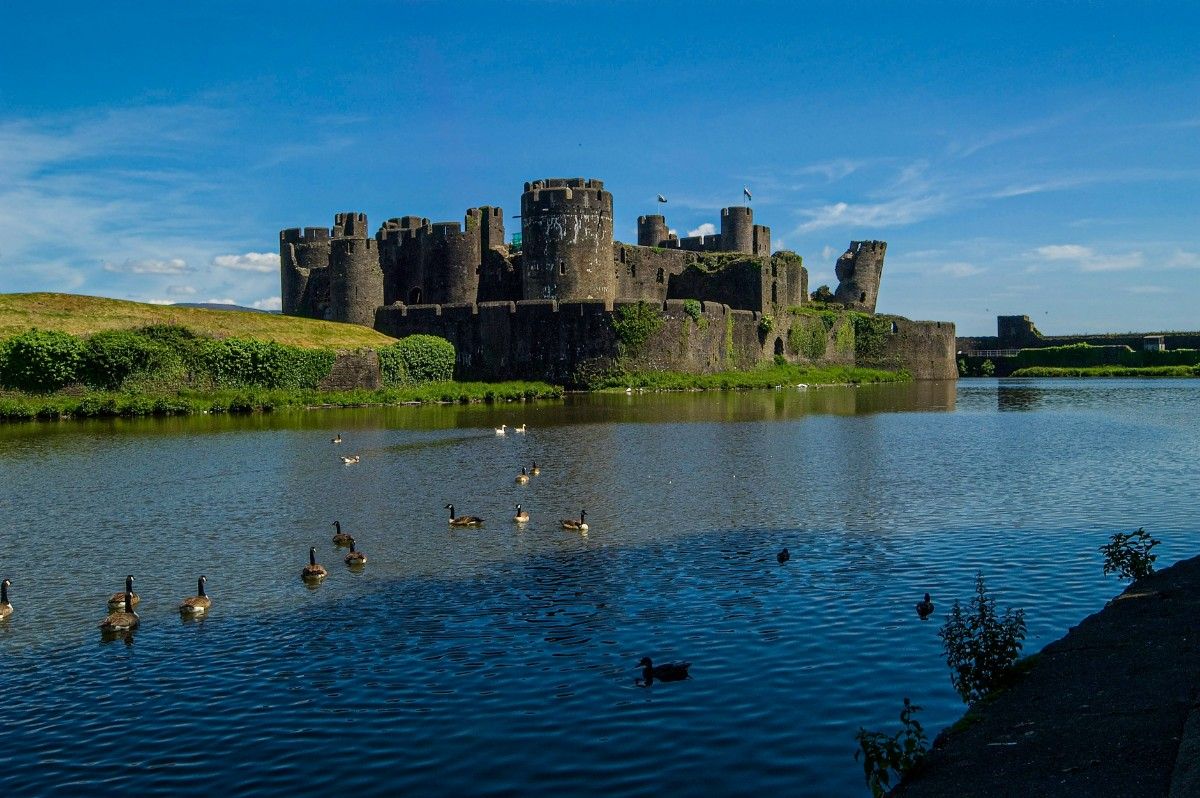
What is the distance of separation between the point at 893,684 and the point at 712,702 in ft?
5.47

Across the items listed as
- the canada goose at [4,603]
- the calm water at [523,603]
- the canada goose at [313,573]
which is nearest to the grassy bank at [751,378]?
the calm water at [523,603]

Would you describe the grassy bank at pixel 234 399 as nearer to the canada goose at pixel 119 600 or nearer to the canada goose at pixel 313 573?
the canada goose at pixel 313 573

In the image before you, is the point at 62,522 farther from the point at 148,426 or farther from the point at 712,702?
the point at 148,426

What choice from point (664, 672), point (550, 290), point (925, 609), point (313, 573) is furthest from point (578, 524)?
point (550, 290)

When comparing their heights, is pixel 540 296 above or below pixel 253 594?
above

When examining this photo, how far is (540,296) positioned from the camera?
6025 cm

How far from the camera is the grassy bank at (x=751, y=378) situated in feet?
185

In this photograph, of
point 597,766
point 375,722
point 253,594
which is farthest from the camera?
point 253,594

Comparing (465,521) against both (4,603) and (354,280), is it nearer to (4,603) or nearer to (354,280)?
(4,603)

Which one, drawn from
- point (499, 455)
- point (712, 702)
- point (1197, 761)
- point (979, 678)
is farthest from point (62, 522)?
point (1197, 761)

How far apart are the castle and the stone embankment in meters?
46.6

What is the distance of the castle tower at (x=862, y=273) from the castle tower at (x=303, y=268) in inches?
1389

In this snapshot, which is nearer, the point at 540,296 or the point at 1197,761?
the point at 1197,761

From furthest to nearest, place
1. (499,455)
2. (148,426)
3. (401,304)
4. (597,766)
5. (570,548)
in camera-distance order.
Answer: (401,304), (148,426), (499,455), (570,548), (597,766)
